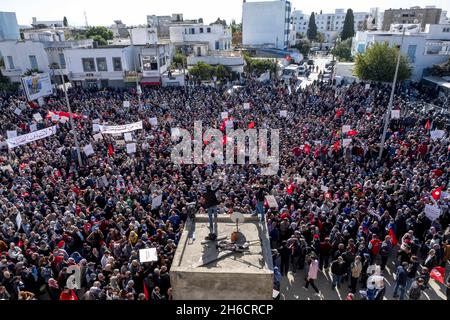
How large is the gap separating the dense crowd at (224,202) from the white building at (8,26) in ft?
150

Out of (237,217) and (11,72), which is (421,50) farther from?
(11,72)

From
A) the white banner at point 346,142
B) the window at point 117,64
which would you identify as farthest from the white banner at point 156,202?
the window at point 117,64

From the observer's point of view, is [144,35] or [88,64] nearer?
[88,64]

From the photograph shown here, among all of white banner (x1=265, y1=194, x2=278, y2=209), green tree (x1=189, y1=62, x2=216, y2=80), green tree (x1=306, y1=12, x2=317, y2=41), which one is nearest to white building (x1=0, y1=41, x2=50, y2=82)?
green tree (x1=189, y1=62, x2=216, y2=80)

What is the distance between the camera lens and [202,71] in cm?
3953

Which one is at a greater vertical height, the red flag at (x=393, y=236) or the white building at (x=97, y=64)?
the white building at (x=97, y=64)

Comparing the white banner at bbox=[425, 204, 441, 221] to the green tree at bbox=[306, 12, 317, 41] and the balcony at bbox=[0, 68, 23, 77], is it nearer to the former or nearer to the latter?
the balcony at bbox=[0, 68, 23, 77]

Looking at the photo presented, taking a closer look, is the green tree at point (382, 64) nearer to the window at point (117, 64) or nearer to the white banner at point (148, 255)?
the window at point (117, 64)

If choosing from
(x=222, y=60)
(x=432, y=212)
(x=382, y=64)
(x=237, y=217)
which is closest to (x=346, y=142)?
(x=432, y=212)

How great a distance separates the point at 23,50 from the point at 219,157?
32188 mm

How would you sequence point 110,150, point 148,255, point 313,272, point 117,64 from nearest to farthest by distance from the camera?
point 148,255, point 313,272, point 110,150, point 117,64

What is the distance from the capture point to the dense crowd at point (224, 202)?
30.8 ft

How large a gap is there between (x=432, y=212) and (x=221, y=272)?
26.3 feet

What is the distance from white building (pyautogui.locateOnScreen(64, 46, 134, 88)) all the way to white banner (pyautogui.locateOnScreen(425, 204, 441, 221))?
32572 mm
